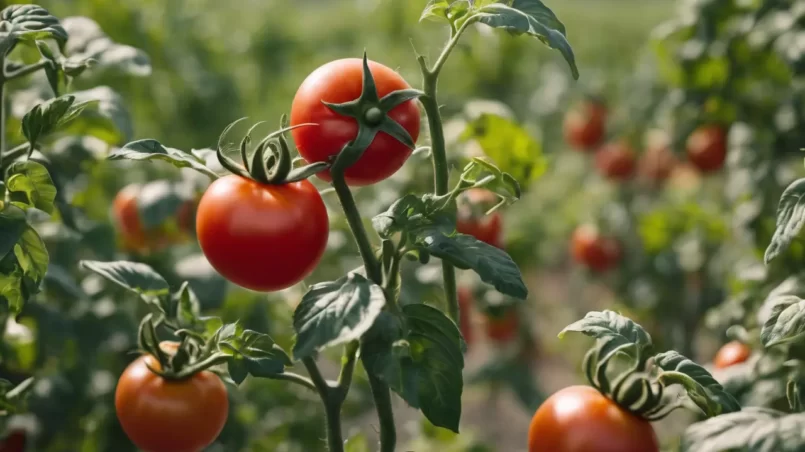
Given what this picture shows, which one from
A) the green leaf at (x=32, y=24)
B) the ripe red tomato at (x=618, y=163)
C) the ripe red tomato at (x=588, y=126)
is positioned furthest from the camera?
the ripe red tomato at (x=588, y=126)

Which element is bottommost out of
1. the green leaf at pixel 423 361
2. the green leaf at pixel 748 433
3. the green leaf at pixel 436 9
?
the green leaf at pixel 423 361

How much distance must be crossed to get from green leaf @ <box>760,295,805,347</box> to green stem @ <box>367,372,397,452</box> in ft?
1.47

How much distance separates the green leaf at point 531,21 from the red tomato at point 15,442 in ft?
4.23

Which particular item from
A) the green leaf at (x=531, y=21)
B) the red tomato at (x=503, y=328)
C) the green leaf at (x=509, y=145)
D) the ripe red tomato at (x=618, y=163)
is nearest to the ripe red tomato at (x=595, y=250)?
the ripe red tomato at (x=618, y=163)

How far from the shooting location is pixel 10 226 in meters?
1.06

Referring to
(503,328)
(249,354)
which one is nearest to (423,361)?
(249,354)

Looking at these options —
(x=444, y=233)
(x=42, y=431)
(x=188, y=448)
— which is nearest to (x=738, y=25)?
(x=444, y=233)

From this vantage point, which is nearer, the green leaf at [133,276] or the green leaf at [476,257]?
the green leaf at [476,257]

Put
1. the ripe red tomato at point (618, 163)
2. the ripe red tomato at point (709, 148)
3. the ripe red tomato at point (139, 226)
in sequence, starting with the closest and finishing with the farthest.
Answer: the ripe red tomato at point (139, 226)
the ripe red tomato at point (709, 148)
the ripe red tomato at point (618, 163)

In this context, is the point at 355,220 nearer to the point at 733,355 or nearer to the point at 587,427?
the point at 587,427

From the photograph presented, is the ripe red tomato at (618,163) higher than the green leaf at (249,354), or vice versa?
the green leaf at (249,354)

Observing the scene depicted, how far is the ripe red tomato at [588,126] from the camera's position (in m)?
3.22

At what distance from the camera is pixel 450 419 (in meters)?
0.96

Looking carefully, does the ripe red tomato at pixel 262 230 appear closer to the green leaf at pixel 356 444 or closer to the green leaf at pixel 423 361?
the green leaf at pixel 423 361
